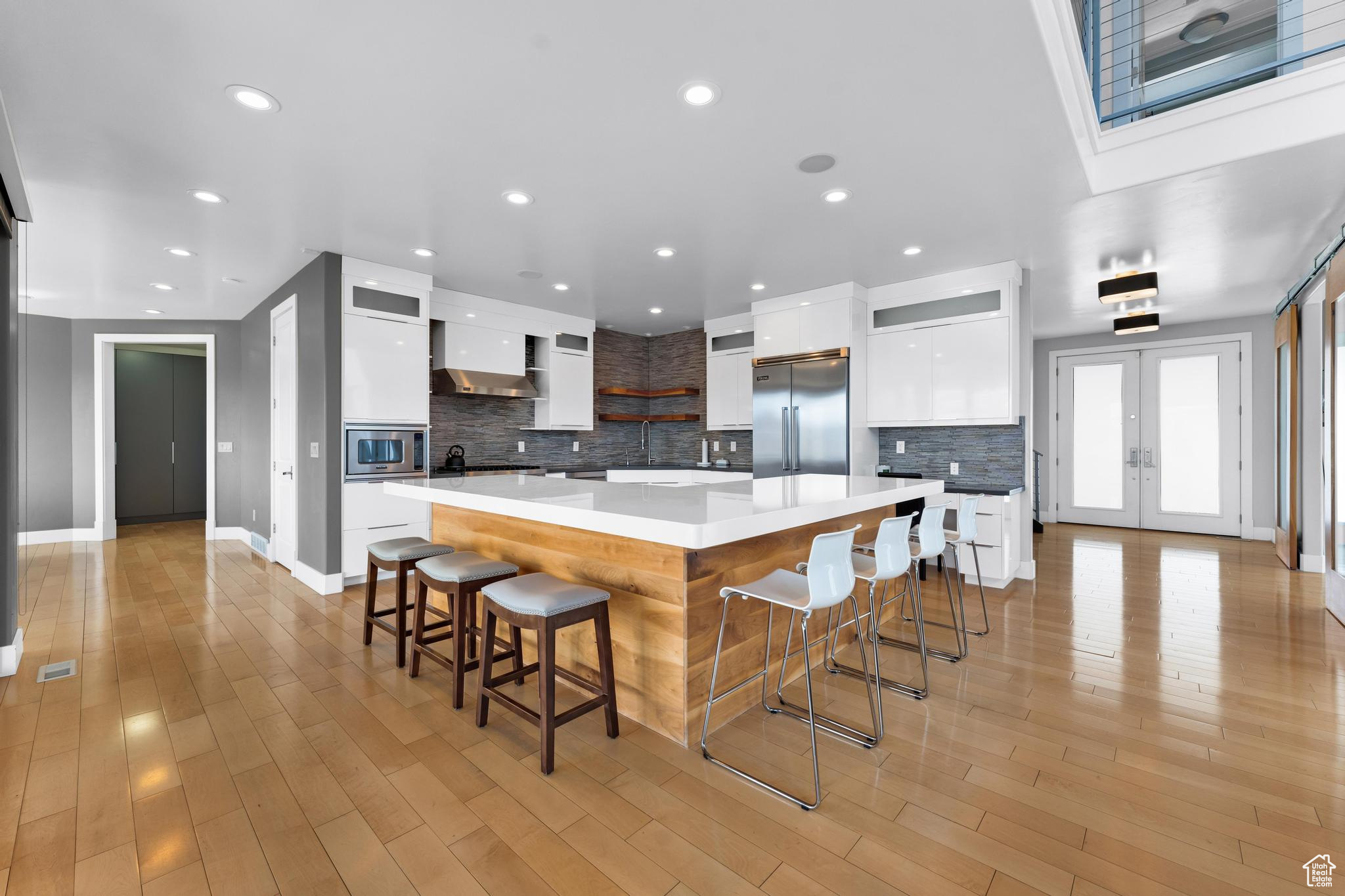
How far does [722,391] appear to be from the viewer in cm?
675

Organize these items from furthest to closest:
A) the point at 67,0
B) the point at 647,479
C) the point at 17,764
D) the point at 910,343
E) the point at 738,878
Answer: the point at 647,479
the point at 910,343
the point at 17,764
the point at 67,0
the point at 738,878

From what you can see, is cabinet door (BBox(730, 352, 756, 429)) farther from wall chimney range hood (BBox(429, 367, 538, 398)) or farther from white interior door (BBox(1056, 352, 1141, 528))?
white interior door (BBox(1056, 352, 1141, 528))

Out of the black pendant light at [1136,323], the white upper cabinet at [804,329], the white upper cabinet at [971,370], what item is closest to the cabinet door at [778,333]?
the white upper cabinet at [804,329]

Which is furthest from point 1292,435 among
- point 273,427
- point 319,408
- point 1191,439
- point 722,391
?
point 273,427

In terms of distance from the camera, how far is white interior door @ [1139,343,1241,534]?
7.07m

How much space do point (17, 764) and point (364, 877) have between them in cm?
165

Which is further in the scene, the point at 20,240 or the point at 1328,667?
the point at 20,240

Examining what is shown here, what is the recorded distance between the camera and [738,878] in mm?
1590

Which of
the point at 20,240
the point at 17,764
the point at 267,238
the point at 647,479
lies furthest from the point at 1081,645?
the point at 20,240

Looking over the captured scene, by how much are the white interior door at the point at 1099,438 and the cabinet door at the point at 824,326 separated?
15.8ft

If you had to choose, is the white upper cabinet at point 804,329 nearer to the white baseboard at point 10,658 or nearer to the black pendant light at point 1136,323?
the black pendant light at point 1136,323

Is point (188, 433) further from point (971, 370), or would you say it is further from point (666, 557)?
point (971, 370)

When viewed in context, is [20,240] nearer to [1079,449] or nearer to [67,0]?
[67,0]

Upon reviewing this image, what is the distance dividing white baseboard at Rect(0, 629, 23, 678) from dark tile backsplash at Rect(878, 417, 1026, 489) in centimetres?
607
